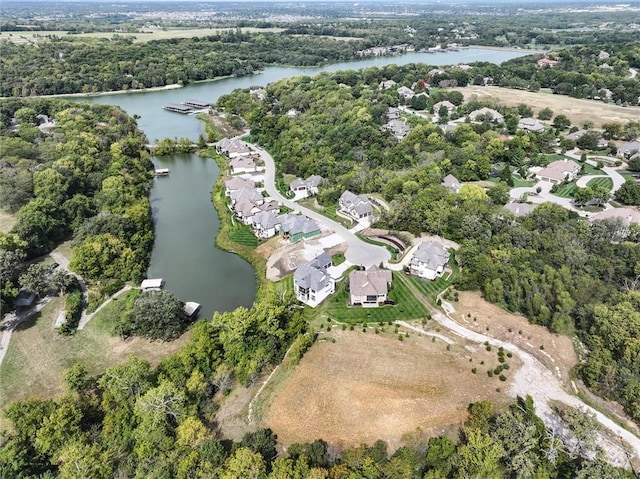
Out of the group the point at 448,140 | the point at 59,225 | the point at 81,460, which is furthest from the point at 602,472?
the point at 448,140

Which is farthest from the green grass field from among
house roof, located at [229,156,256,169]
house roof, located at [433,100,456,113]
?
house roof, located at [433,100,456,113]

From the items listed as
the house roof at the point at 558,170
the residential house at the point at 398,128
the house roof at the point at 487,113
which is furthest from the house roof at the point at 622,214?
the house roof at the point at 487,113

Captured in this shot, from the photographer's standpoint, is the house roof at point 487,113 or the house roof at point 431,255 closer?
the house roof at point 431,255

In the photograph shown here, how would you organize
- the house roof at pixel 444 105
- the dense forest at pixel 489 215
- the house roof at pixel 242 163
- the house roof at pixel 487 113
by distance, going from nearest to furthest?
the dense forest at pixel 489 215 < the house roof at pixel 242 163 < the house roof at pixel 487 113 < the house roof at pixel 444 105

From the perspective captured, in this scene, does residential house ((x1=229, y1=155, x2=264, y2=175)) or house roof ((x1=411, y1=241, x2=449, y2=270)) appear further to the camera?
residential house ((x1=229, y1=155, x2=264, y2=175))

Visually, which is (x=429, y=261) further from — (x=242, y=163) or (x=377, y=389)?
(x=242, y=163)

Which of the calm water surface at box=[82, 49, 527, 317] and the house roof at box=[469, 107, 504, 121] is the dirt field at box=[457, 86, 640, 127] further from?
the calm water surface at box=[82, 49, 527, 317]

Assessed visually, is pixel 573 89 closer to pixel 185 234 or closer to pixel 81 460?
pixel 185 234

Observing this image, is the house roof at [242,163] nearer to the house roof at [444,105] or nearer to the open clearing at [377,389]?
the open clearing at [377,389]
